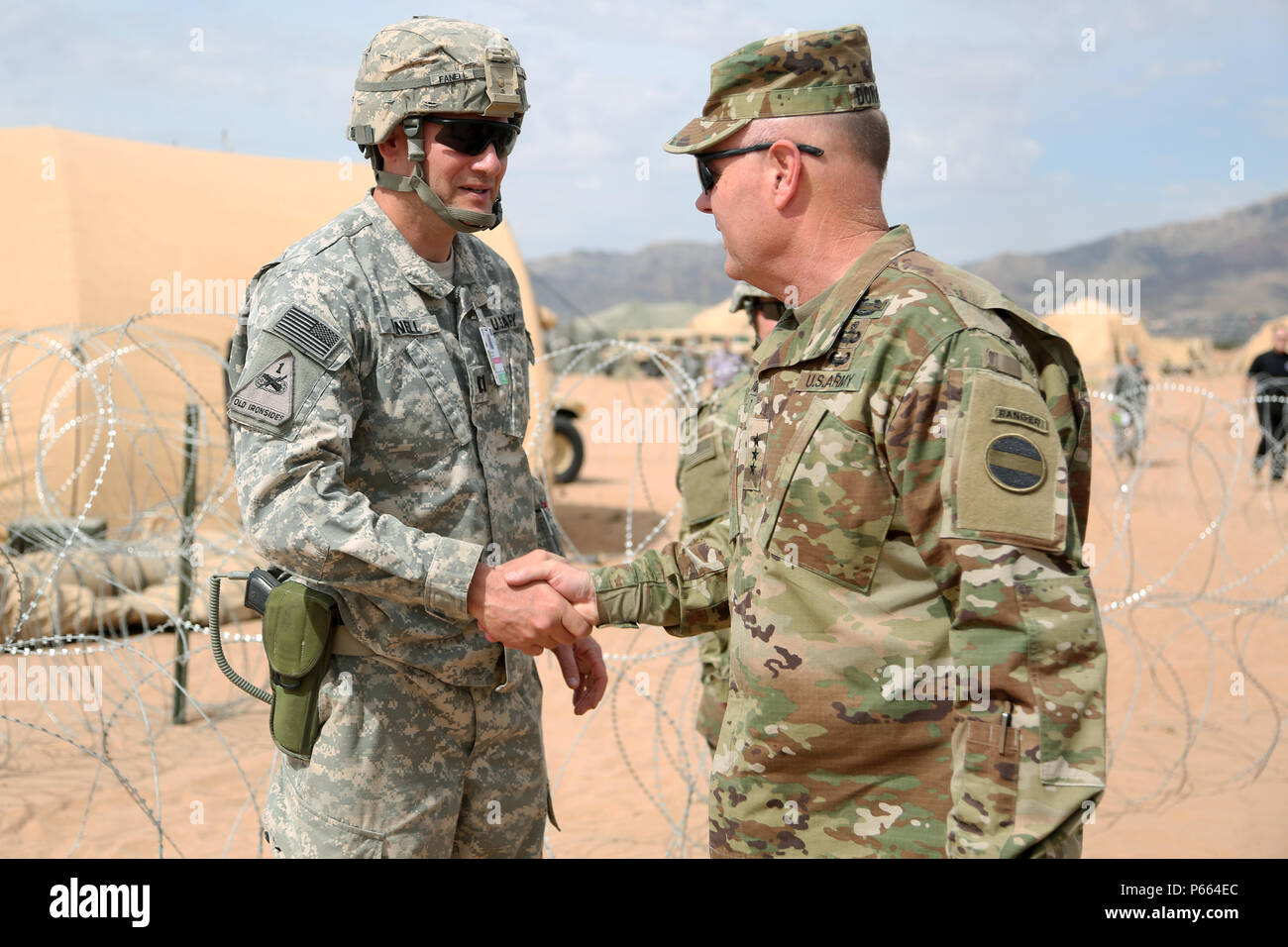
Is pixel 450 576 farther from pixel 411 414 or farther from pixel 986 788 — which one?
pixel 986 788

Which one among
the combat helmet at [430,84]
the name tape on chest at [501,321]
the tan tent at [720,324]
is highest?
the tan tent at [720,324]

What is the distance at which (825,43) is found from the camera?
2014 mm

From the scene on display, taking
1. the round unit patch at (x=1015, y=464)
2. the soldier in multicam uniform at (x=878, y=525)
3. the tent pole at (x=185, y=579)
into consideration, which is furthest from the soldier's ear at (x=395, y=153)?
the tent pole at (x=185, y=579)

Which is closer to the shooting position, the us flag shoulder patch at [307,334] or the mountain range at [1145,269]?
the us flag shoulder patch at [307,334]

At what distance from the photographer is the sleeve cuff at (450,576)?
7.29ft

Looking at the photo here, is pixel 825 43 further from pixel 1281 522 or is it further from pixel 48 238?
pixel 1281 522

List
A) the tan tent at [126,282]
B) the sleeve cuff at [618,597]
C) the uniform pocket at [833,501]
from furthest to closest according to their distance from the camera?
the tan tent at [126,282] < the sleeve cuff at [618,597] < the uniform pocket at [833,501]

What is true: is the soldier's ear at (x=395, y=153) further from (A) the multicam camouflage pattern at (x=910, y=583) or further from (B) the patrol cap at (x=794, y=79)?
(A) the multicam camouflage pattern at (x=910, y=583)

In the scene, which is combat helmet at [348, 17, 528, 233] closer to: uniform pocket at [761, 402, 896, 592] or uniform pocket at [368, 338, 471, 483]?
uniform pocket at [368, 338, 471, 483]

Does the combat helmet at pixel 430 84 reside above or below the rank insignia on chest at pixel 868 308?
above

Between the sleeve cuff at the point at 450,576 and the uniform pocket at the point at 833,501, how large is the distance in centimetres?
69

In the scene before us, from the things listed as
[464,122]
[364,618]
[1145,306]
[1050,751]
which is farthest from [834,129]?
[1145,306]

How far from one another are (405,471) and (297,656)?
44 centimetres

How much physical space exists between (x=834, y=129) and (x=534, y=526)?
118 centimetres
